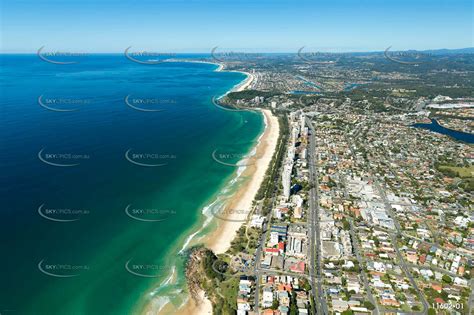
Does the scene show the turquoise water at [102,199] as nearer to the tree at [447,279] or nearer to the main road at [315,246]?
the main road at [315,246]

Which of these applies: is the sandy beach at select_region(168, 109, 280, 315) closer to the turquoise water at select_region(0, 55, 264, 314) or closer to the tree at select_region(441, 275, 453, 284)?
the turquoise water at select_region(0, 55, 264, 314)

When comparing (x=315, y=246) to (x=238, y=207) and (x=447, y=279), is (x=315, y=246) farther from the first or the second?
(x=447, y=279)

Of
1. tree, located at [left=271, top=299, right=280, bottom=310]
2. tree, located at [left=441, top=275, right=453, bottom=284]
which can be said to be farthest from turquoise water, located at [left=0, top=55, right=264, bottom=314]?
tree, located at [left=441, top=275, right=453, bottom=284]

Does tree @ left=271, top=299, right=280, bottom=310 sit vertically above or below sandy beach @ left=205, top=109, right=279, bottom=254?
below

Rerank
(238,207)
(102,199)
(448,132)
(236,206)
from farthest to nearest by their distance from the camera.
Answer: (448,132) < (236,206) < (238,207) < (102,199)

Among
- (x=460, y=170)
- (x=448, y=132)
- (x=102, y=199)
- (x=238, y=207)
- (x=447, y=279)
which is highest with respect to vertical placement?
Answer: (x=448, y=132)

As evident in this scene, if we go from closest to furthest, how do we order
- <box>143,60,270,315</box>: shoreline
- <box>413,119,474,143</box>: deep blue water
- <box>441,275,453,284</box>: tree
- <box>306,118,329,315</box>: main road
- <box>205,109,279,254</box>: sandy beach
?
1. <box>143,60,270,315</box>: shoreline
2. <box>306,118,329,315</box>: main road
3. <box>441,275,453,284</box>: tree
4. <box>205,109,279,254</box>: sandy beach
5. <box>413,119,474,143</box>: deep blue water

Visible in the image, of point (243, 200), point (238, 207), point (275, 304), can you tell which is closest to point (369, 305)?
point (275, 304)

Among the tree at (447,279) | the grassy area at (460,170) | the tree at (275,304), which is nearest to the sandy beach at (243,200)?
the tree at (275,304)
